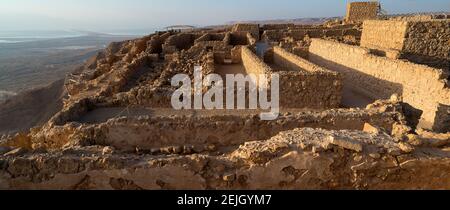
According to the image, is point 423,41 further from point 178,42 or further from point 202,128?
point 178,42

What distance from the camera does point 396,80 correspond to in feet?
35.8

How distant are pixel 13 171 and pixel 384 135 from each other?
4.69 m

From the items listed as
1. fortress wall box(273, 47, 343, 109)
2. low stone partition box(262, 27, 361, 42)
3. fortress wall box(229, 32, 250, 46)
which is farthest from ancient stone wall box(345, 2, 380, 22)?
fortress wall box(273, 47, 343, 109)

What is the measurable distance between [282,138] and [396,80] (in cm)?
775

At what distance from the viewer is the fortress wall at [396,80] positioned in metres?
9.11

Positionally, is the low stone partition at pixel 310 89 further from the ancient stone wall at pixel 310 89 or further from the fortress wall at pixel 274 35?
the fortress wall at pixel 274 35

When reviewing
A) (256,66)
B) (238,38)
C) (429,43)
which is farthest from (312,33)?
(256,66)

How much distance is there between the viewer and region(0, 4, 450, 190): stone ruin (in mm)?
4332

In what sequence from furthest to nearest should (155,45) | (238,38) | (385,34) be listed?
(238,38) < (155,45) < (385,34)

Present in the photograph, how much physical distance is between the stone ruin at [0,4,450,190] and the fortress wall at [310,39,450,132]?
0.11 ft

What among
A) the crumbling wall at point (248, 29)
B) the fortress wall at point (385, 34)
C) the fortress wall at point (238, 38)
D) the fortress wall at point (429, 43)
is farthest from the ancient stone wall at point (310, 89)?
the crumbling wall at point (248, 29)

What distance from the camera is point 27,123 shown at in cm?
2725

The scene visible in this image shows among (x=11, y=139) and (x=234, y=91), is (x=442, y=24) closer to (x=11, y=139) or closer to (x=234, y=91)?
(x=234, y=91)

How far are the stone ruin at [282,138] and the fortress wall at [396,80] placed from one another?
3 centimetres
